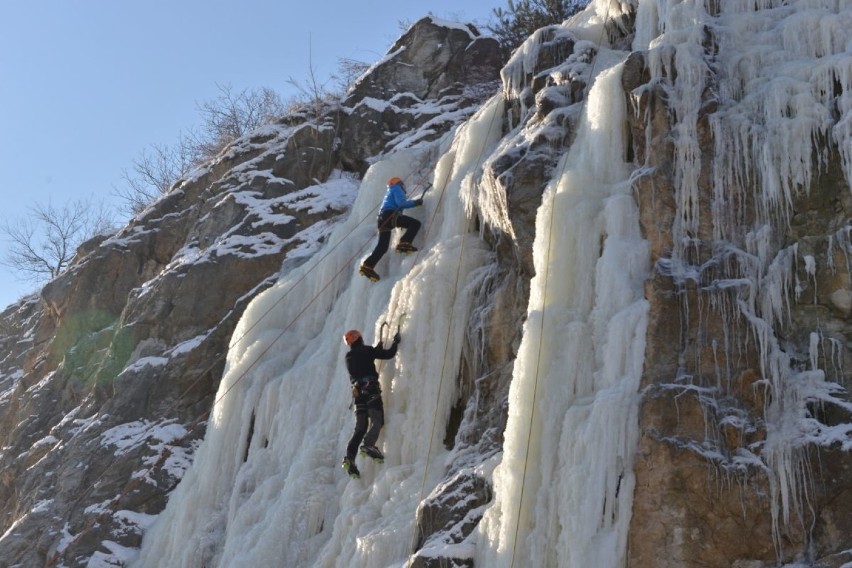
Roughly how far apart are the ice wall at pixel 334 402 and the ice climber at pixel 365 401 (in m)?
0.17

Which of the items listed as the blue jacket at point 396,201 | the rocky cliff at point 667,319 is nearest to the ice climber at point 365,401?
the rocky cliff at point 667,319

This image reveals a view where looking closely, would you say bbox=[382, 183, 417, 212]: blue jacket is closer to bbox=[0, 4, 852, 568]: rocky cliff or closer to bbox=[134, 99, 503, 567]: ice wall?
bbox=[134, 99, 503, 567]: ice wall

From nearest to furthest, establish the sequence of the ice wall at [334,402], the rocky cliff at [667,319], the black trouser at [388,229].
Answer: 1. the rocky cliff at [667,319]
2. the ice wall at [334,402]
3. the black trouser at [388,229]

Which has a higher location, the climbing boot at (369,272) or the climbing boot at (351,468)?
the climbing boot at (369,272)

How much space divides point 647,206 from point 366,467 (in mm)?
3675

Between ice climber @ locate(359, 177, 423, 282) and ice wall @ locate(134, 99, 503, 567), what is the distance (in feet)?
0.54

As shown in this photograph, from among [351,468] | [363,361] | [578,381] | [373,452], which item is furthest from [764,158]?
[351,468]

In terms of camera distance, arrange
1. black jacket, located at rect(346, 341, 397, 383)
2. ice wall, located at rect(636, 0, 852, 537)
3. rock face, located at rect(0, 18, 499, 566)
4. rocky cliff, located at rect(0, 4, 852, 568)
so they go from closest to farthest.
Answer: rocky cliff, located at rect(0, 4, 852, 568) < ice wall, located at rect(636, 0, 852, 537) < black jacket, located at rect(346, 341, 397, 383) < rock face, located at rect(0, 18, 499, 566)

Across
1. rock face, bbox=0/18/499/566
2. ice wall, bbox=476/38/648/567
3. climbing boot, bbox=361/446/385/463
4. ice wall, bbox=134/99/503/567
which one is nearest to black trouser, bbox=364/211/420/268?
ice wall, bbox=134/99/503/567

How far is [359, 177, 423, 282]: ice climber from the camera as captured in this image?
38.5 ft

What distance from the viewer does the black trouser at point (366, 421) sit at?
9.91m

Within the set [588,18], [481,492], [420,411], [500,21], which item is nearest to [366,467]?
[420,411]

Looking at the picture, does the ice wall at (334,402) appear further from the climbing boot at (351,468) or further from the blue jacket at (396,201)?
the blue jacket at (396,201)

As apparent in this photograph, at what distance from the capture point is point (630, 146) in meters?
9.79
